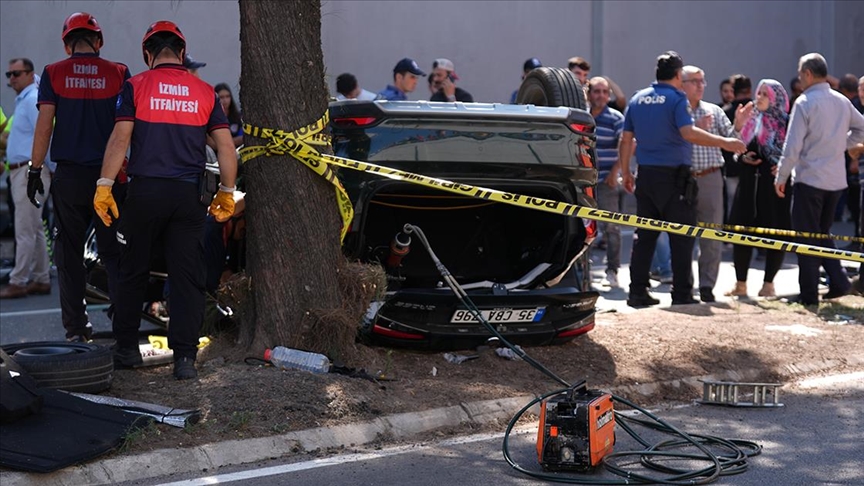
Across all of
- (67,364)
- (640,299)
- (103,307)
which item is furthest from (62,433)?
(640,299)

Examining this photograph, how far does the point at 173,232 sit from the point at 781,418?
3.54m

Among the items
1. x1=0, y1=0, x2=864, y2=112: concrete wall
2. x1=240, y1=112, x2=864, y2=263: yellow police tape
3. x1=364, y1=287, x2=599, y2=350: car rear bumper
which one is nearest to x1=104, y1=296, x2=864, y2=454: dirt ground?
x1=364, y1=287, x2=599, y2=350: car rear bumper

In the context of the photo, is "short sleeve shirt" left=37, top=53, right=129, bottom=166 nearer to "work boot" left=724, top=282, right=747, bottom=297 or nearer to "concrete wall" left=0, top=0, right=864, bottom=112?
"work boot" left=724, top=282, right=747, bottom=297

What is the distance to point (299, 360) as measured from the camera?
273 inches

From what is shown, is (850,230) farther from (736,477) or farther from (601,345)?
(736,477)

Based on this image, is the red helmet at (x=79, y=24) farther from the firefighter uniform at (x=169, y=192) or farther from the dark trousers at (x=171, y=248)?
the dark trousers at (x=171, y=248)

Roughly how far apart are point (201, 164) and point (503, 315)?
2.06 meters

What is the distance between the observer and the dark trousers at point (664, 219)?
33.8ft

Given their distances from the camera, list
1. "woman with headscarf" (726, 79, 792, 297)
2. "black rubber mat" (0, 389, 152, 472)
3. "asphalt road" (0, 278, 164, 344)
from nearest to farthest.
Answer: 1. "black rubber mat" (0, 389, 152, 472)
2. "asphalt road" (0, 278, 164, 344)
3. "woman with headscarf" (726, 79, 792, 297)

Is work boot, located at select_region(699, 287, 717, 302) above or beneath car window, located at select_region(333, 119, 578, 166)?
beneath

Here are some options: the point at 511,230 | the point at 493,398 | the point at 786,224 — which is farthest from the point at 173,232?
the point at 786,224

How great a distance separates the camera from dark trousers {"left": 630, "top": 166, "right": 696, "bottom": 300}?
10.3 m

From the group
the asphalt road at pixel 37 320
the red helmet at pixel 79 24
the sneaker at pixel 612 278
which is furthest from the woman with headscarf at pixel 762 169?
the red helmet at pixel 79 24

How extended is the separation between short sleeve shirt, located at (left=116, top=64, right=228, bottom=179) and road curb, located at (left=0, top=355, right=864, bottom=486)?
1679mm
